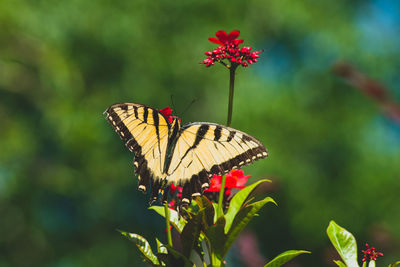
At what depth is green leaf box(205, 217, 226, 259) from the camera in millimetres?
1002

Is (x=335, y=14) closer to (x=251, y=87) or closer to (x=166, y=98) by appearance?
(x=251, y=87)

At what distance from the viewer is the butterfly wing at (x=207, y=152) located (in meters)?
1.45

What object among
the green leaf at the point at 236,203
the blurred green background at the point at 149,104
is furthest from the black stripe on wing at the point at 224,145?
the blurred green background at the point at 149,104

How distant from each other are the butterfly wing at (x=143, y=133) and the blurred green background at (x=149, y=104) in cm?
604

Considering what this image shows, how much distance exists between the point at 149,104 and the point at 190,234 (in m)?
7.87

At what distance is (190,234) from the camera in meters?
1.04

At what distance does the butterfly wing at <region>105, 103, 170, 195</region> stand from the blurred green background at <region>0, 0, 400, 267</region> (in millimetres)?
6041

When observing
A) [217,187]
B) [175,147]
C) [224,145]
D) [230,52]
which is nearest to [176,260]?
[217,187]

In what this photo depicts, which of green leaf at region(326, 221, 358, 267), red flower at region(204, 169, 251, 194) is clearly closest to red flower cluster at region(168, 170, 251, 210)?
red flower at region(204, 169, 251, 194)

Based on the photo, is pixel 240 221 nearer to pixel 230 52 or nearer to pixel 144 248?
pixel 144 248

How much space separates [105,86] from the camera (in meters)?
9.55

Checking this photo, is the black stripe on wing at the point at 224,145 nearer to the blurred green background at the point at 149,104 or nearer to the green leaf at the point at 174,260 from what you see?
the green leaf at the point at 174,260

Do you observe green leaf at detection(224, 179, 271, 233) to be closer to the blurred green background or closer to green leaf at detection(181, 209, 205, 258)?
green leaf at detection(181, 209, 205, 258)

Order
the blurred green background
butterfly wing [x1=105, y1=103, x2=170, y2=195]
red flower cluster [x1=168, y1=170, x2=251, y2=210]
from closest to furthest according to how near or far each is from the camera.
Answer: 1. red flower cluster [x1=168, y1=170, x2=251, y2=210]
2. butterfly wing [x1=105, y1=103, x2=170, y2=195]
3. the blurred green background
